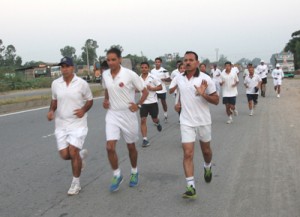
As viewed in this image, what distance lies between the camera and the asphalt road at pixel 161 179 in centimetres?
488

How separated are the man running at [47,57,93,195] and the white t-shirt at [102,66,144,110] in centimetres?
33

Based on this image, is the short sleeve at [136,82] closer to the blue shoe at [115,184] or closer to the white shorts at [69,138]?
the white shorts at [69,138]

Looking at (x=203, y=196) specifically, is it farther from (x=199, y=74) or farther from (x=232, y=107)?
(x=232, y=107)

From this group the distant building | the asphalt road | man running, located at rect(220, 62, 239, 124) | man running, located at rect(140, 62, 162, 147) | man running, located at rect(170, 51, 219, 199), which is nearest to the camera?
the asphalt road

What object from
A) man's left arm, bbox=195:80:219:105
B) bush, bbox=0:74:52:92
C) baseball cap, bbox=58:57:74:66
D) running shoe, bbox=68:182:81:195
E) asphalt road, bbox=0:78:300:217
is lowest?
bush, bbox=0:74:52:92

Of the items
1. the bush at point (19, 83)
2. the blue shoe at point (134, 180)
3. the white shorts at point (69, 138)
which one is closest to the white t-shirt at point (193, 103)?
the blue shoe at point (134, 180)

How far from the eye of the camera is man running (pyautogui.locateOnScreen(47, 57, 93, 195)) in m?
5.48

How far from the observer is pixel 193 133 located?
17.6 feet

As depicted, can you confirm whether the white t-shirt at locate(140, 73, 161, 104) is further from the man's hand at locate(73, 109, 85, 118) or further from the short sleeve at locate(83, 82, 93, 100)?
the man's hand at locate(73, 109, 85, 118)

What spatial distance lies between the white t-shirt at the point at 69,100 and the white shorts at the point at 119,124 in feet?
1.26

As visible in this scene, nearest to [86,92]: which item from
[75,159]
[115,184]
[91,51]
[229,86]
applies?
[75,159]

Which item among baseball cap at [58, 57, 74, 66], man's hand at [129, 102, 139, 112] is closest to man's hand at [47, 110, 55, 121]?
baseball cap at [58, 57, 74, 66]

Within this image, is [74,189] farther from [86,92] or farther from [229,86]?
[229,86]

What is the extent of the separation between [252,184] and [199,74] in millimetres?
1704
